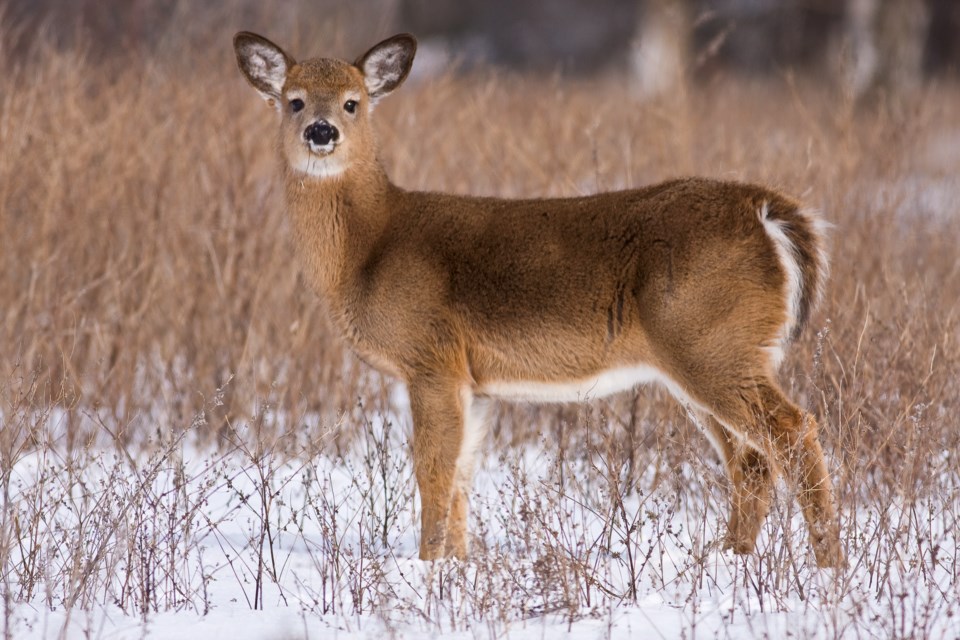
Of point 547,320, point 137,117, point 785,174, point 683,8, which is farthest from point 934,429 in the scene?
point 683,8

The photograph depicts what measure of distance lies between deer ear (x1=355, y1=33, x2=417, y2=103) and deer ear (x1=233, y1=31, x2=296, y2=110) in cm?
35

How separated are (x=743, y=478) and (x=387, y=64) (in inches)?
99.7

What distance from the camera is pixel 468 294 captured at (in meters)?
5.55

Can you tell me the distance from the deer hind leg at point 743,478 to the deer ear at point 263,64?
2.50 meters

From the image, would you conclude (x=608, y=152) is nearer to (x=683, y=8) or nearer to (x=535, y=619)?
(x=535, y=619)

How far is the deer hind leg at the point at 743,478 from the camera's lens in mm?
5355

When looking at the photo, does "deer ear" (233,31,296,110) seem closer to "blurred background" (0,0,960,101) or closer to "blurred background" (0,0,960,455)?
"blurred background" (0,0,960,455)

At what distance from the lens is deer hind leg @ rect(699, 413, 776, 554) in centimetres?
536

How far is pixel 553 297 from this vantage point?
5457mm

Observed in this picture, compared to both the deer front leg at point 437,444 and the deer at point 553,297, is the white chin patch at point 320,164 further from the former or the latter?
the deer front leg at point 437,444

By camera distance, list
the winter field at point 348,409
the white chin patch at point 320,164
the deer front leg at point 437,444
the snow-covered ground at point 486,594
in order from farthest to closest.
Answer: the white chin patch at point 320,164
the deer front leg at point 437,444
the winter field at point 348,409
the snow-covered ground at point 486,594

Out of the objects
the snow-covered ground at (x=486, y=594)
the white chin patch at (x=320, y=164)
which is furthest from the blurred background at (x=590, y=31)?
the snow-covered ground at (x=486, y=594)

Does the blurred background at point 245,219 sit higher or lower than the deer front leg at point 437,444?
higher

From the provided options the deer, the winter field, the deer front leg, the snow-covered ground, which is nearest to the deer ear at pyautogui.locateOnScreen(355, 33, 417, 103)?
the deer
